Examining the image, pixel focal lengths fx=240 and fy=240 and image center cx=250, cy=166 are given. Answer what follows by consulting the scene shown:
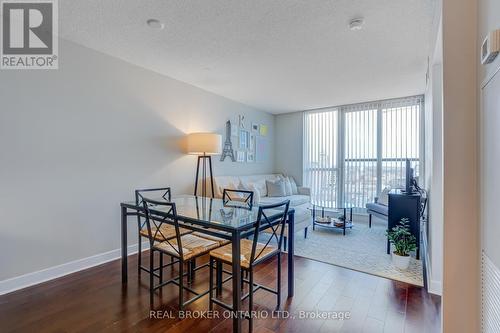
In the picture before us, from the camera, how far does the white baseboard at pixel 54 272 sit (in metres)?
2.23

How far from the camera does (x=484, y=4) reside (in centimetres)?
122

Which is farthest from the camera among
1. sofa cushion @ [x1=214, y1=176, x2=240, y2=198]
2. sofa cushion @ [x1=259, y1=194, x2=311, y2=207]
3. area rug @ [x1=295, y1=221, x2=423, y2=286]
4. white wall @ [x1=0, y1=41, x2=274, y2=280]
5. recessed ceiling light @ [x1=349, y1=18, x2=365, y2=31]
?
sofa cushion @ [x1=259, y1=194, x2=311, y2=207]

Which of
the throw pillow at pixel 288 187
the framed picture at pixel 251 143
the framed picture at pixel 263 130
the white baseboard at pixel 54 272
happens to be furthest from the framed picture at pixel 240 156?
the white baseboard at pixel 54 272

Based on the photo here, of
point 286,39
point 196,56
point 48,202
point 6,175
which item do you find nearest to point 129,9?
point 196,56

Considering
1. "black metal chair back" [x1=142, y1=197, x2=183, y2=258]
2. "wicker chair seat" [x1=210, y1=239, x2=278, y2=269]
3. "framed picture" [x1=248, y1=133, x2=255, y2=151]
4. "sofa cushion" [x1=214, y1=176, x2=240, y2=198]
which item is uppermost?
"framed picture" [x1=248, y1=133, x2=255, y2=151]

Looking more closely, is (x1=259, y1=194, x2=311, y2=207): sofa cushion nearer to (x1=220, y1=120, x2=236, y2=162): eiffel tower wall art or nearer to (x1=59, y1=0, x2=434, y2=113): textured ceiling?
(x1=220, y1=120, x2=236, y2=162): eiffel tower wall art

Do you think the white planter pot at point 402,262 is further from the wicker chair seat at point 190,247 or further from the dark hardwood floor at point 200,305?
the wicker chair seat at point 190,247

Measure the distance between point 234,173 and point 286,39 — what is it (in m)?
2.88

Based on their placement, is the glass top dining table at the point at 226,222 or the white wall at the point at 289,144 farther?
the white wall at the point at 289,144

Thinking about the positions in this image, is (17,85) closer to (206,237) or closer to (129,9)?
(129,9)

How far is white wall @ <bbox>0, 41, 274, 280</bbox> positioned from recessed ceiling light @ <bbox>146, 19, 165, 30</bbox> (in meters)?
1.02

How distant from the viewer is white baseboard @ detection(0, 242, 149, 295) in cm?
223

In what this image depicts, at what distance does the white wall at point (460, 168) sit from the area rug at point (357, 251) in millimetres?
1252

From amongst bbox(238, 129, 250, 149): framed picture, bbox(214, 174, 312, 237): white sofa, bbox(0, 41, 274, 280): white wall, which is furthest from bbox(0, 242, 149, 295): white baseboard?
bbox(238, 129, 250, 149): framed picture
